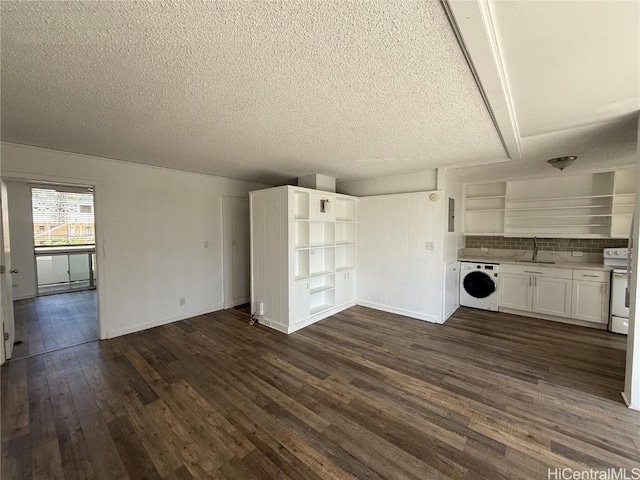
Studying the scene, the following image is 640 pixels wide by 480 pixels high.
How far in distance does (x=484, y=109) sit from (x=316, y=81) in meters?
1.35

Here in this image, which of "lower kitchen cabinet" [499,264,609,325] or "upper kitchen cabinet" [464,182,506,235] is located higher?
"upper kitchen cabinet" [464,182,506,235]

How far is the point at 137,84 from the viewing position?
64.4 inches

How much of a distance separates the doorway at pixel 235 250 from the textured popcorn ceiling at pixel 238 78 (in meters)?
1.87

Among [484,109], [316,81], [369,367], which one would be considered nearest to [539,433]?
[369,367]

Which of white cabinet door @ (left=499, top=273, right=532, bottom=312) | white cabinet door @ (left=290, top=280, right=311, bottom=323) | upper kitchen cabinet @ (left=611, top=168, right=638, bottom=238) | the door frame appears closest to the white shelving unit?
white cabinet door @ (left=290, top=280, right=311, bottom=323)

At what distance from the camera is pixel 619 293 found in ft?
11.5

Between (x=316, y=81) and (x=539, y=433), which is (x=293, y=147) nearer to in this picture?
(x=316, y=81)

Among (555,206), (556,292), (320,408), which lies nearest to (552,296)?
(556,292)

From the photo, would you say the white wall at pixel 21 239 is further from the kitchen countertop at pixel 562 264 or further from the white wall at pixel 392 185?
the kitchen countertop at pixel 562 264

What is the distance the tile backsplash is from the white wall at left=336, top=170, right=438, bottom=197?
2.14 metres

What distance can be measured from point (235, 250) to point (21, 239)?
446cm

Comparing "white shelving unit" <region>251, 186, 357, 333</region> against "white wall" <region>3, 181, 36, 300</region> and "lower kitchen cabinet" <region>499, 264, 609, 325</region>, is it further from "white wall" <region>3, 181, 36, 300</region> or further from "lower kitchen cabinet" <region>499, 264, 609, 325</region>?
"white wall" <region>3, 181, 36, 300</region>

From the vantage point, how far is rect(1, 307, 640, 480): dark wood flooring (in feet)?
5.25

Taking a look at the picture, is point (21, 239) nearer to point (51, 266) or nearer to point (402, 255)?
point (51, 266)
